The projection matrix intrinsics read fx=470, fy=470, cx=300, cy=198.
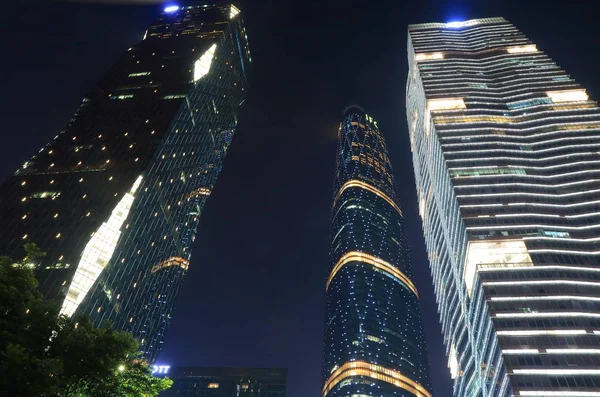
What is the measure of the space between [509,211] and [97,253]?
87.4 metres

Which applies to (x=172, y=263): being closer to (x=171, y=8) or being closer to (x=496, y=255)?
(x=496, y=255)

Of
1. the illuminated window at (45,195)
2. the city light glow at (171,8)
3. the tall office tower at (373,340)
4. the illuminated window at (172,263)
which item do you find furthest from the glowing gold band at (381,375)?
the city light glow at (171,8)

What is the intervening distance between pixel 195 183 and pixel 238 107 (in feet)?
154

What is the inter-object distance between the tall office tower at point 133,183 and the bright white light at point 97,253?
20 centimetres

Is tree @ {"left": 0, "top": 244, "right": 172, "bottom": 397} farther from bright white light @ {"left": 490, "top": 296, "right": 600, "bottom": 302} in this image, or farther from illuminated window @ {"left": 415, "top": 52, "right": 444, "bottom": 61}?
illuminated window @ {"left": 415, "top": 52, "right": 444, "bottom": 61}

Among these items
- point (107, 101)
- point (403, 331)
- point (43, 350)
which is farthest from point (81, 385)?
point (403, 331)

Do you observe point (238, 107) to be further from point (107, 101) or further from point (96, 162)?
point (96, 162)

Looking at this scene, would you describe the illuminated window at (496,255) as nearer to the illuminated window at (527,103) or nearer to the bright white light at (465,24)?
the illuminated window at (527,103)

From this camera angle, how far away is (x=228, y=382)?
184m

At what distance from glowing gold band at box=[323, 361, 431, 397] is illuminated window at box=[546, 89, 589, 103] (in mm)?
102657

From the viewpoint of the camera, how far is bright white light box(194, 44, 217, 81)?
397 feet

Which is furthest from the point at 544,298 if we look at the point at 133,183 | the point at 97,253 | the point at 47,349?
the point at 47,349

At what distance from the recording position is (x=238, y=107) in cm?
15400

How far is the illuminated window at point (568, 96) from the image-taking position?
138500mm
